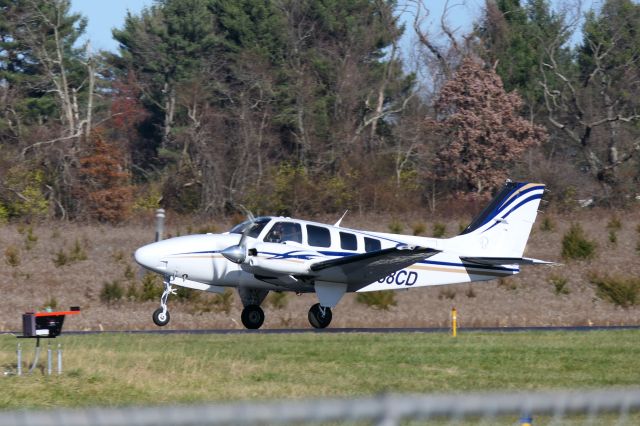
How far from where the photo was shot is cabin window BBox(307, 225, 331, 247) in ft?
72.9

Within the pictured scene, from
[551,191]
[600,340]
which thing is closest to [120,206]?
[551,191]

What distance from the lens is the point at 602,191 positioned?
48.5 metres

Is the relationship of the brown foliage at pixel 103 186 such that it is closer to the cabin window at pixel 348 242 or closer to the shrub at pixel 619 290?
the shrub at pixel 619 290

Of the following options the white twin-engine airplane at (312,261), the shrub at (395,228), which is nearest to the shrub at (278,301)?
the white twin-engine airplane at (312,261)

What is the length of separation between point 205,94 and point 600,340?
3729 cm

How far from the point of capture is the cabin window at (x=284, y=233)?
71.8 ft

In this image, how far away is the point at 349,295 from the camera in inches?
1070

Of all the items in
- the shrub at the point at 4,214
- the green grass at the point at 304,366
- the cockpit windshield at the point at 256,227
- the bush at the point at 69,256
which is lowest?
the green grass at the point at 304,366

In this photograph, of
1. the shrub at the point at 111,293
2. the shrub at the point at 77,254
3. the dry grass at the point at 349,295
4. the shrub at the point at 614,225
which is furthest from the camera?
the shrub at the point at 614,225

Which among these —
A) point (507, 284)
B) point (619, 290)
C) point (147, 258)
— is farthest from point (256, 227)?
point (507, 284)

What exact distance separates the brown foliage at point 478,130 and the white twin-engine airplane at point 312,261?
2440 cm

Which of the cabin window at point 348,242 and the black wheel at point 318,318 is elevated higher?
the cabin window at point 348,242

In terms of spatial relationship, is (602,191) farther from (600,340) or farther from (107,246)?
(600,340)

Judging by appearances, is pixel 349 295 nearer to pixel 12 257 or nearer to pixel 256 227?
pixel 256 227
